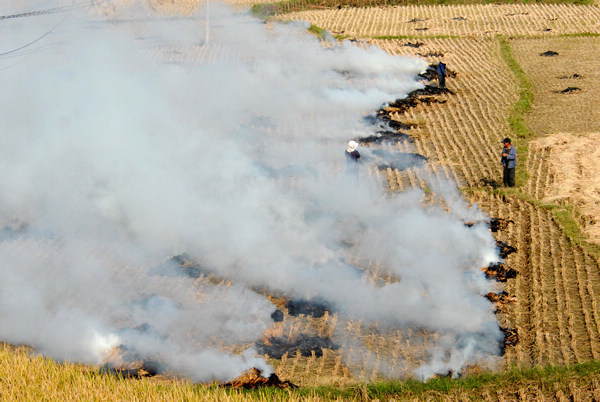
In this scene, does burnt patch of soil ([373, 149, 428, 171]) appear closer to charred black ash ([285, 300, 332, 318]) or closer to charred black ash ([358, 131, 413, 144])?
charred black ash ([358, 131, 413, 144])

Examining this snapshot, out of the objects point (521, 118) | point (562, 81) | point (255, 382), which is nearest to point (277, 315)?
point (255, 382)

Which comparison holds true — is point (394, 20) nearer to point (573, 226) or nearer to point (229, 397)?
point (573, 226)

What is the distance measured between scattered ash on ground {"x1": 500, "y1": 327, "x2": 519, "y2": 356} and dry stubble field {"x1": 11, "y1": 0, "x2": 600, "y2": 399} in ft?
0.21

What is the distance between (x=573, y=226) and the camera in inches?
424

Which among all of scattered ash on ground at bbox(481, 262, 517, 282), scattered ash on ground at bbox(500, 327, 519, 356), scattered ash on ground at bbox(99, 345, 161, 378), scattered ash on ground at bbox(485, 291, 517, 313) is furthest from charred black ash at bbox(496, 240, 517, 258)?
scattered ash on ground at bbox(99, 345, 161, 378)

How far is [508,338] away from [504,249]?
2365 mm

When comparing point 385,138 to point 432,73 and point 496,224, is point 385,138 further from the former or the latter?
point 432,73

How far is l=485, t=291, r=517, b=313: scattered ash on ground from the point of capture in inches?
340

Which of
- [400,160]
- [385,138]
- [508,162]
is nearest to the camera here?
[508,162]

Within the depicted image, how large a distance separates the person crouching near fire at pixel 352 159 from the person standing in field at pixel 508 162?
8.47 feet

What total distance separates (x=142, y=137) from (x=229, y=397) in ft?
26.0

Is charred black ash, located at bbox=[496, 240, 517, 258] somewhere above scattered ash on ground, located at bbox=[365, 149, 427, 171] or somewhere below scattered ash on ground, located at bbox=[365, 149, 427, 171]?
above

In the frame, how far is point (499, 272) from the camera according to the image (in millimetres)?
9406

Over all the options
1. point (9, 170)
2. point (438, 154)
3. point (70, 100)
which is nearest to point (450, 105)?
point (438, 154)
